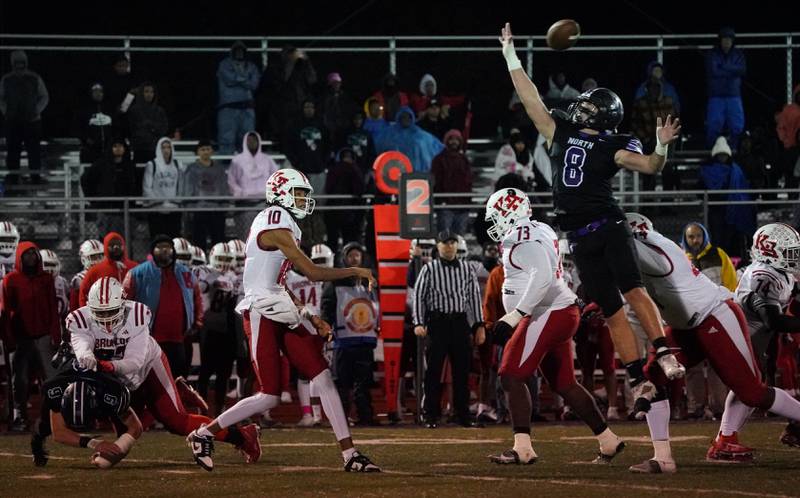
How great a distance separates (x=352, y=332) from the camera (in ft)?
42.5

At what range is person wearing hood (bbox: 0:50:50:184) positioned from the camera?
16.8m

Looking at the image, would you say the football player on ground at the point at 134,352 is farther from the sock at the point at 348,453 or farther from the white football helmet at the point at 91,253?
the white football helmet at the point at 91,253

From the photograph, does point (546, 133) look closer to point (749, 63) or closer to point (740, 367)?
point (740, 367)

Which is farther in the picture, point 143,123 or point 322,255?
point 143,123

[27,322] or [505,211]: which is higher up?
[505,211]

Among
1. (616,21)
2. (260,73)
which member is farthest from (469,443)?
(616,21)

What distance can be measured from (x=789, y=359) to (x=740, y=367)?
4614 mm

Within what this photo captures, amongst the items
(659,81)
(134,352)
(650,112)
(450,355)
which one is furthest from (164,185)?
(134,352)

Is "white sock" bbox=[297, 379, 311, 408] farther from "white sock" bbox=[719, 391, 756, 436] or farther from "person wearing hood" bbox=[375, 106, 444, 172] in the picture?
"white sock" bbox=[719, 391, 756, 436]

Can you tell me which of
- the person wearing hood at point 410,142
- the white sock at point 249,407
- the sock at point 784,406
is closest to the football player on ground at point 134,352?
the white sock at point 249,407

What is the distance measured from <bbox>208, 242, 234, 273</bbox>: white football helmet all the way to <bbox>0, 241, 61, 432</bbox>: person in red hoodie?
1.65 metres

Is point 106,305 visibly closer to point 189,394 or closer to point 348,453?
point 189,394

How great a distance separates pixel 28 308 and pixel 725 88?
30.4 feet

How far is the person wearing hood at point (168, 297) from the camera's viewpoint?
483 inches
